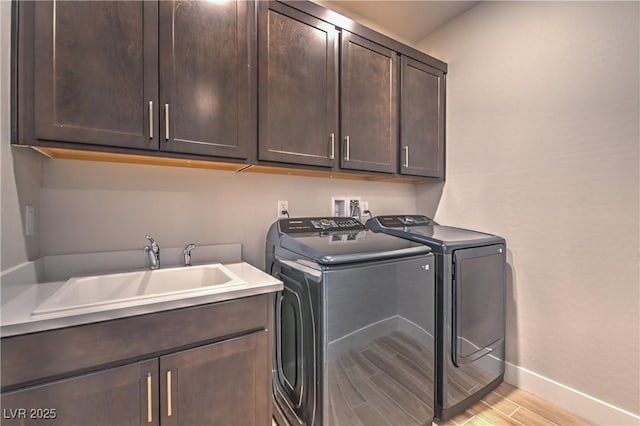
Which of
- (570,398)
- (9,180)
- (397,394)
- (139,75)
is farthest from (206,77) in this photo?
(570,398)

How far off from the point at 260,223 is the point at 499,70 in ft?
6.86

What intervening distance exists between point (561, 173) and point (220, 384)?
2250mm

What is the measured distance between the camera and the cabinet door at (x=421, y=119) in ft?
6.71

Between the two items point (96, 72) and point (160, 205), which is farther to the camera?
point (160, 205)

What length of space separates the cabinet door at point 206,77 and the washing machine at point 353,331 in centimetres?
68

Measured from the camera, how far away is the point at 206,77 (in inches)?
51.3

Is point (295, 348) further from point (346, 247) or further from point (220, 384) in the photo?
point (346, 247)

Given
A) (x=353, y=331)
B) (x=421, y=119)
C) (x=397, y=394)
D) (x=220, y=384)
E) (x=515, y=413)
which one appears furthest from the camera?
(x=421, y=119)

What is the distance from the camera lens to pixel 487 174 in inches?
81.7

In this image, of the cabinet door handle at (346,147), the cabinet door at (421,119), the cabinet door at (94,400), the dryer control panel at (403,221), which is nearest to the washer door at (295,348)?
the cabinet door at (94,400)

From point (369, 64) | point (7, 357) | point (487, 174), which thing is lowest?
point (7, 357)

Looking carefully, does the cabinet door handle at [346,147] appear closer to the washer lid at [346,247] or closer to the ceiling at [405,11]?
the washer lid at [346,247]

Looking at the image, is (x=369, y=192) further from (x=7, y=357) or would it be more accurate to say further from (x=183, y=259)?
(x=7, y=357)

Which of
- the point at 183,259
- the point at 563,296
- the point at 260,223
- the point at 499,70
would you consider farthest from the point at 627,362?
the point at 183,259
